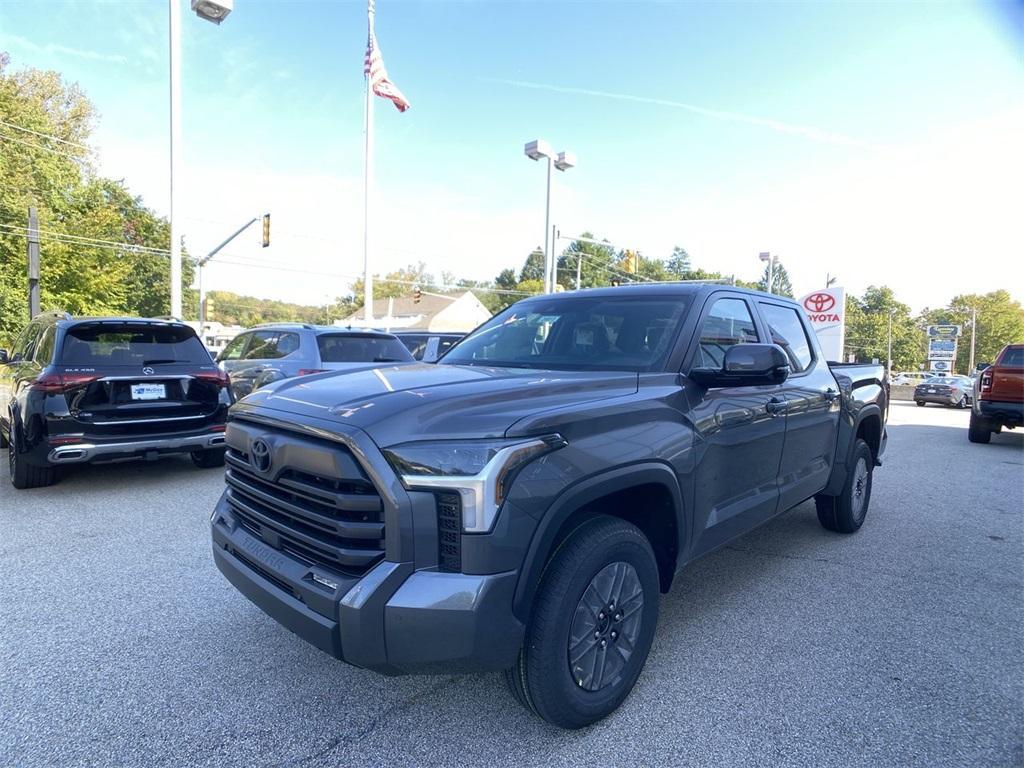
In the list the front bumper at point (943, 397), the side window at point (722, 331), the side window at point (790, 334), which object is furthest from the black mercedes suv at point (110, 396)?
the front bumper at point (943, 397)

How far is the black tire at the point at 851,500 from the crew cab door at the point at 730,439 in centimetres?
156

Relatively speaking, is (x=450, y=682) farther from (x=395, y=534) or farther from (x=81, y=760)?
(x=81, y=760)

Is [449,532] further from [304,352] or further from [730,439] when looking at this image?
[304,352]

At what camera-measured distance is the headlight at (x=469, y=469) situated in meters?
1.92

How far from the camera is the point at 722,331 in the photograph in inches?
132

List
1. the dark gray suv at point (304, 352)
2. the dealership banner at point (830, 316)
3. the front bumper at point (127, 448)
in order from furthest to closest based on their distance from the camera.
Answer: the dealership banner at point (830, 316) → the dark gray suv at point (304, 352) → the front bumper at point (127, 448)

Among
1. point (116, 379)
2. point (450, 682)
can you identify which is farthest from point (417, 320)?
point (450, 682)

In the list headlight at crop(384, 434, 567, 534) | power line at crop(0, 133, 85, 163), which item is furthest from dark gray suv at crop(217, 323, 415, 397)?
power line at crop(0, 133, 85, 163)

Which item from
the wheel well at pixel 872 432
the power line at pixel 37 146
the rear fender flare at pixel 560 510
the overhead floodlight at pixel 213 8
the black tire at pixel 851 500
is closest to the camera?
the rear fender flare at pixel 560 510

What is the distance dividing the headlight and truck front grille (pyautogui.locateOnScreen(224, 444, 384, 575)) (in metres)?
0.15

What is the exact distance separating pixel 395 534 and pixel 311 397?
0.79 m

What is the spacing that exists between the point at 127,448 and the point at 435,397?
15.2 feet

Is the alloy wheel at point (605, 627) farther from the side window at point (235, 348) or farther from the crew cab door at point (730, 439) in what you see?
the side window at point (235, 348)

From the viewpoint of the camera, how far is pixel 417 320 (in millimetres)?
56812
